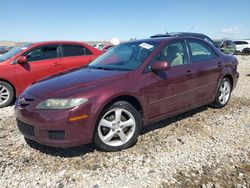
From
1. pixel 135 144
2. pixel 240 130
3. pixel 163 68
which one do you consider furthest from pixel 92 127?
pixel 240 130

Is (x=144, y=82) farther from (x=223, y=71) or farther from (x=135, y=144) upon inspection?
(x=223, y=71)

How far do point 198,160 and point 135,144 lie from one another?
3.07 ft

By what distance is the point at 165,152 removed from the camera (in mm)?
3471

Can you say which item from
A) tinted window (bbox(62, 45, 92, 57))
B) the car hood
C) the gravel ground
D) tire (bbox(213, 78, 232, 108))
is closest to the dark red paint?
tinted window (bbox(62, 45, 92, 57))

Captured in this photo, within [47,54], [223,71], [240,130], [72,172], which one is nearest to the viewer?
[72,172]

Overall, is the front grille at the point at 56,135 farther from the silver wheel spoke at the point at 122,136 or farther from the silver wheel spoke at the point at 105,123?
the silver wheel spoke at the point at 122,136

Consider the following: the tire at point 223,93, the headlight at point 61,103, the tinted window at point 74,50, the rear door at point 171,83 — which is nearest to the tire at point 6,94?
the tinted window at point 74,50

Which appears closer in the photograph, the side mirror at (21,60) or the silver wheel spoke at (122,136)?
the silver wheel spoke at (122,136)

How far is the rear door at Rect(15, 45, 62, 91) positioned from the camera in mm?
6230

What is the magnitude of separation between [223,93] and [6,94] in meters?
5.04

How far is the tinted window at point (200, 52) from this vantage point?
4.60 metres

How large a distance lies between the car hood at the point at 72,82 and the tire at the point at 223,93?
255cm

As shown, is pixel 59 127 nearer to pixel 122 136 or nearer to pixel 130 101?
pixel 122 136

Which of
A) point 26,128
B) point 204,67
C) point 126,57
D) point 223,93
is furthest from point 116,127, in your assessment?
point 223,93
